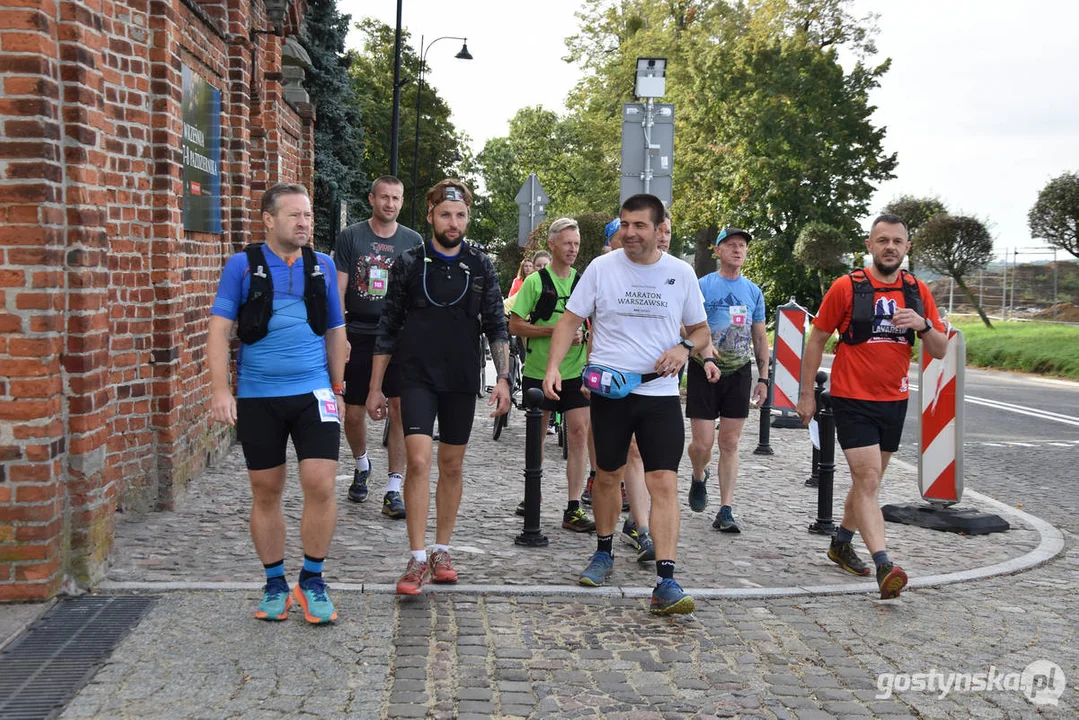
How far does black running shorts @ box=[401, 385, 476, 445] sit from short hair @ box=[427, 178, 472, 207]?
3.17 ft

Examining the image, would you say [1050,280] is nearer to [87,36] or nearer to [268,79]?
[268,79]

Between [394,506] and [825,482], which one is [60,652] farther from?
[825,482]

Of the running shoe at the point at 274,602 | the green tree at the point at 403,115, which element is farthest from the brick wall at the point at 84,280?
the green tree at the point at 403,115

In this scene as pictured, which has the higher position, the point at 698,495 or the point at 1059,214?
the point at 1059,214

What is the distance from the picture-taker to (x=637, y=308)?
224 inches

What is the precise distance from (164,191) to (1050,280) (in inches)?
1427

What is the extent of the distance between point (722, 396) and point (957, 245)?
110 ft

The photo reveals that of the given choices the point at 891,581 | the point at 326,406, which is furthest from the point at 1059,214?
the point at 326,406

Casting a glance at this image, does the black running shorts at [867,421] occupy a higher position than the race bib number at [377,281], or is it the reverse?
the race bib number at [377,281]

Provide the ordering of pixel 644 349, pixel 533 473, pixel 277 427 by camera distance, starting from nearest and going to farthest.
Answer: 1. pixel 277 427
2. pixel 644 349
3. pixel 533 473

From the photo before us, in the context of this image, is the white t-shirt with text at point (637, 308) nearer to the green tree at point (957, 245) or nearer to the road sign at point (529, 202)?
the road sign at point (529, 202)

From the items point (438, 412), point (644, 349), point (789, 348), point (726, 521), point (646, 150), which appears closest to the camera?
point (644, 349)

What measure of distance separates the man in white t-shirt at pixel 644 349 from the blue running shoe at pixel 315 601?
4.74ft

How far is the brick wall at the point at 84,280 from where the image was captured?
16.8 ft
